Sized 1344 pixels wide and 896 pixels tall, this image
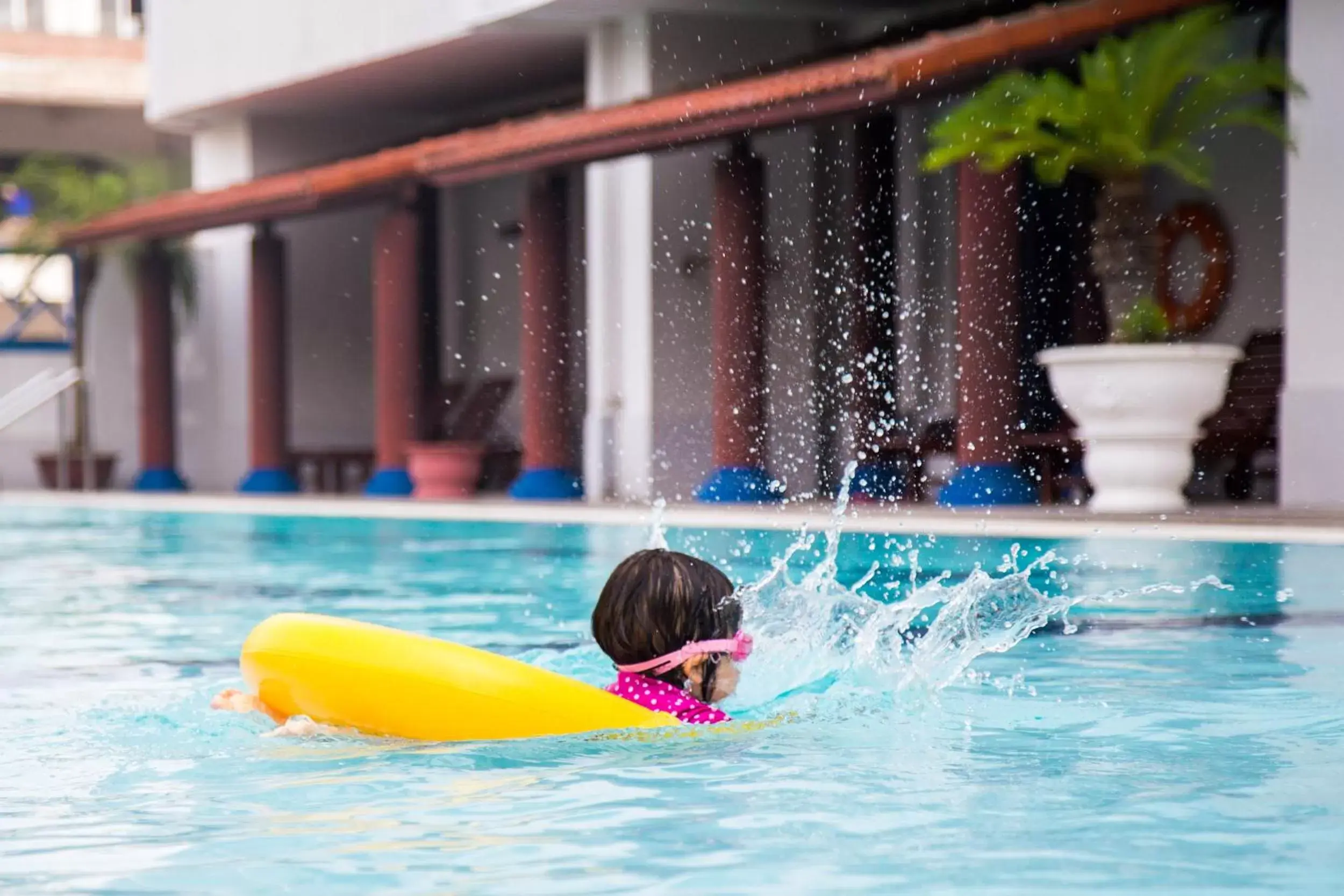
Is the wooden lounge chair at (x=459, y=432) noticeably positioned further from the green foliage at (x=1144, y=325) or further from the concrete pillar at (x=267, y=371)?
the green foliage at (x=1144, y=325)

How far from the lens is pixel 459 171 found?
15.9 m

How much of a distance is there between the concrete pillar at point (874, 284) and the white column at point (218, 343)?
26.0ft

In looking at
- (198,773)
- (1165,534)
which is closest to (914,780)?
(198,773)

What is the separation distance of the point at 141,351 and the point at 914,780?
17822 mm

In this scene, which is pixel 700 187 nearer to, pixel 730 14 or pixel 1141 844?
pixel 730 14

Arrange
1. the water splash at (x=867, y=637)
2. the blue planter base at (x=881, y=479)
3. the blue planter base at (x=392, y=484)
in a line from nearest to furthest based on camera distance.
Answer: the water splash at (x=867, y=637) < the blue planter base at (x=881, y=479) < the blue planter base at (x=392, y=484)

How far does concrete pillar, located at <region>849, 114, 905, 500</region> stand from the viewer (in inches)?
611

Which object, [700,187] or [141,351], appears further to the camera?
[141,351]

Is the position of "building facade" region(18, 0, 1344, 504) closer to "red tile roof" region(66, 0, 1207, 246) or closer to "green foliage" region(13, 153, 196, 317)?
"red tile roof" region(66, 0, 1207, 246)

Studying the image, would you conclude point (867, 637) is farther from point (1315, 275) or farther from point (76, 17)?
point (76, 17)

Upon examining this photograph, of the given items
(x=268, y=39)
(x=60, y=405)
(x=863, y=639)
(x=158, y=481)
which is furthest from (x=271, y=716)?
(x=158, y=481)

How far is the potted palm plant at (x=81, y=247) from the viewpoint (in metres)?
20.8

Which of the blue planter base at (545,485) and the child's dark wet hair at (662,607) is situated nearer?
the child's dark wet hair at (662,607)

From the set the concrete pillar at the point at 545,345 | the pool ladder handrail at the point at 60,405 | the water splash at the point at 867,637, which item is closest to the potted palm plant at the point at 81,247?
the pool ladder handrail at the point at 60,405
